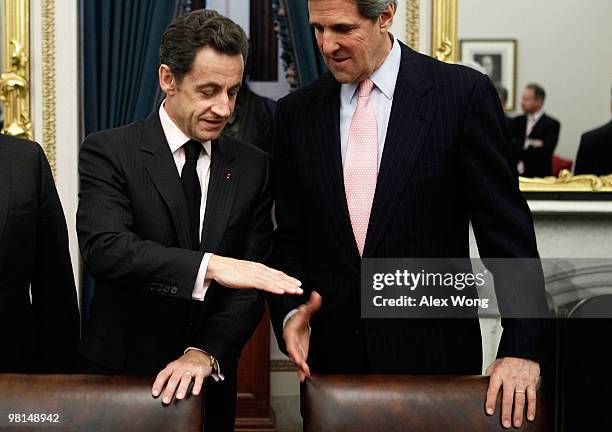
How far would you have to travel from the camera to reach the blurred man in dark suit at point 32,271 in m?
2.00

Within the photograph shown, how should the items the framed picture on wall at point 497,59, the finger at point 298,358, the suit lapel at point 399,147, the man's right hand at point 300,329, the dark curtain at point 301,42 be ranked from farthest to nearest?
the dark curtain at point 301,42 < the framed picture on wall at point 497,59 < the suit lapel at point 399,147 < the man's right hand at point 300,329 < the finger at point 298,358

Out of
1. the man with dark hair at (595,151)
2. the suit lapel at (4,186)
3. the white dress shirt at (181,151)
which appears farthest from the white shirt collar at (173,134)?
the man with dark hair at (595,151)

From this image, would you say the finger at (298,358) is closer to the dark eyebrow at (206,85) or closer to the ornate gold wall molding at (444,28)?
the dark eyebrow at (206,85)

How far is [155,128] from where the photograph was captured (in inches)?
80.3

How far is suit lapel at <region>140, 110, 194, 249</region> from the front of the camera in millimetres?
1941

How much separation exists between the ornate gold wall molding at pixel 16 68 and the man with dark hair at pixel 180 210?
189cm

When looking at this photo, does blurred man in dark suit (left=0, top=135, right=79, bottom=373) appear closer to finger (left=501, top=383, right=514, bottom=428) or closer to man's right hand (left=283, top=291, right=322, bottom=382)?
man's right hand (left=283, top=291, right=322, bottom=382)

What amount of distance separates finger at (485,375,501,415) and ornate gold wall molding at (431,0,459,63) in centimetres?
228

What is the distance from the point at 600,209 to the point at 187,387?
2.56m

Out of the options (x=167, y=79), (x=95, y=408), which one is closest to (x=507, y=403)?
(x=95, y=408)

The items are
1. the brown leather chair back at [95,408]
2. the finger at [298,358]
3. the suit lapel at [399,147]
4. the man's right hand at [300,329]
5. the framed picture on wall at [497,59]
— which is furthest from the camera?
the framed picture on wall at [497,59]

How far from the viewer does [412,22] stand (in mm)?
3816

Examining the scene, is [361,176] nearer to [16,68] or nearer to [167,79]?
[167,79]

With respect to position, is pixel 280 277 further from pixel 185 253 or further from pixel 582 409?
pixel 582 409
